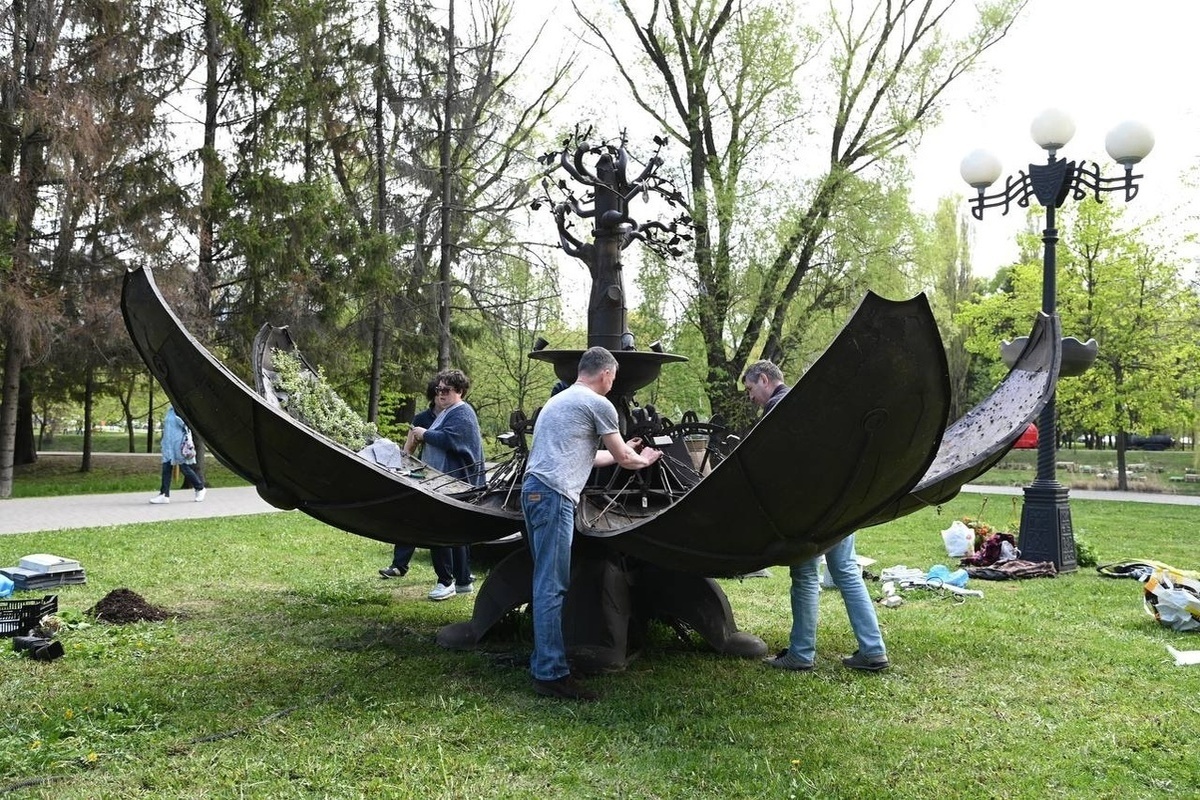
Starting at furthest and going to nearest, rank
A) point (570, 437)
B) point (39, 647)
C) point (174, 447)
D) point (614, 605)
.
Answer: point (174, 447) → point (614, 605) → point (39, 647) → point (570, 437)

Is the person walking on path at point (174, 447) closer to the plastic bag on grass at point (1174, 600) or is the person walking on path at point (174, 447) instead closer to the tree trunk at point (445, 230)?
the tree trunk at point (445, 230)

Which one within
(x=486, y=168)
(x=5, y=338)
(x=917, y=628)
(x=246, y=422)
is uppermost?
(x=486, y=168)

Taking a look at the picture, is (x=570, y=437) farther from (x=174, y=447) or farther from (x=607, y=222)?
(x=174, y=447)

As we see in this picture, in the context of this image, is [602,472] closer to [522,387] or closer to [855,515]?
[855,515]

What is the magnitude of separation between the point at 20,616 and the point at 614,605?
3.75m

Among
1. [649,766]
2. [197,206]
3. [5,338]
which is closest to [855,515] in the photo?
[649,766]

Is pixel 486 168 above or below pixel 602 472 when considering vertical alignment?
above

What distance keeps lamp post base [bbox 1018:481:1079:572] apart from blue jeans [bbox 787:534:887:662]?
17.2ft

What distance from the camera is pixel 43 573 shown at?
7.50 meters

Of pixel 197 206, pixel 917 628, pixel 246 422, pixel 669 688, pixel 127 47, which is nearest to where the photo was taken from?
pixel 246 422

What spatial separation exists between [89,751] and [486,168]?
1999cm

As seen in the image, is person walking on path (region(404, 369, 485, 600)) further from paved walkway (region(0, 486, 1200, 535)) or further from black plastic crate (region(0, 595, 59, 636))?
paved walkway (region(0, 486, 1200, 535))

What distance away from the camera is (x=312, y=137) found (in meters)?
21.4

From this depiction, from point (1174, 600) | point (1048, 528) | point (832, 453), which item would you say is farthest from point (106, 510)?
point (1174, 600)
